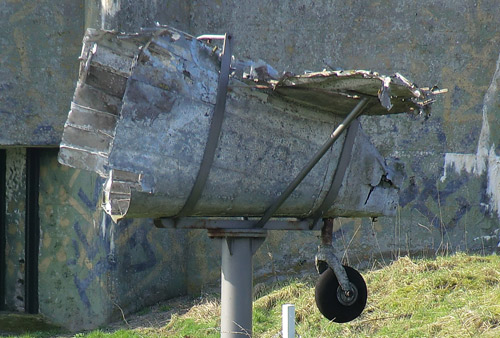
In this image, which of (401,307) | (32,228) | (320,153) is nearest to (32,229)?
(32,228)

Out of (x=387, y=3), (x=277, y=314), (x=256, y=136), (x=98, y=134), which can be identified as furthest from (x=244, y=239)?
(x=387, y=3)

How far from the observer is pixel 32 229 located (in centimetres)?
1008

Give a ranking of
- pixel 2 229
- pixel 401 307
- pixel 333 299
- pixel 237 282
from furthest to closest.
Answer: pixel 2 229
pixel 401 307
pixel 333 299
pixel 237 282

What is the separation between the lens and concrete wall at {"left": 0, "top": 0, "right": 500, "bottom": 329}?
9.32 m

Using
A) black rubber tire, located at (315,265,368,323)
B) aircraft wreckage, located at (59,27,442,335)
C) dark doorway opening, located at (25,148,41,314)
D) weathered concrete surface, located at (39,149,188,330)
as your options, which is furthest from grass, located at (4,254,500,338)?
aircraft wreckage, located at (59,27,442,335)

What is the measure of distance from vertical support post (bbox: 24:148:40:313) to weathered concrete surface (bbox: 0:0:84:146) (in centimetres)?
80

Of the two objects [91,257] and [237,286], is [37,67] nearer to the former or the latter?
[91,257]

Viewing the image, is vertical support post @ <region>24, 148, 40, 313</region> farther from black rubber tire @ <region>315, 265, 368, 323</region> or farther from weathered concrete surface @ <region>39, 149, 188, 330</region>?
black rubber tire @ <region>315, 265, 368, 323</region>

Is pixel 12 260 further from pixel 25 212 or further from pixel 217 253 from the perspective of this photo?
pixel 217 253

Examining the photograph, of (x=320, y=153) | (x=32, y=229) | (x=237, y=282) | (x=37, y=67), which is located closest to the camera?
(x=320, y=153)

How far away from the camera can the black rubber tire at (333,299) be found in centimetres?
494

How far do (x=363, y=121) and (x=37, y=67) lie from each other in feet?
13.4

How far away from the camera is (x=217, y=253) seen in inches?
392

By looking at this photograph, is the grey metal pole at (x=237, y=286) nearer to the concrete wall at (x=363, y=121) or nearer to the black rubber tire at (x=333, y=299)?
the black rubber tire at (x=333, y=299)
